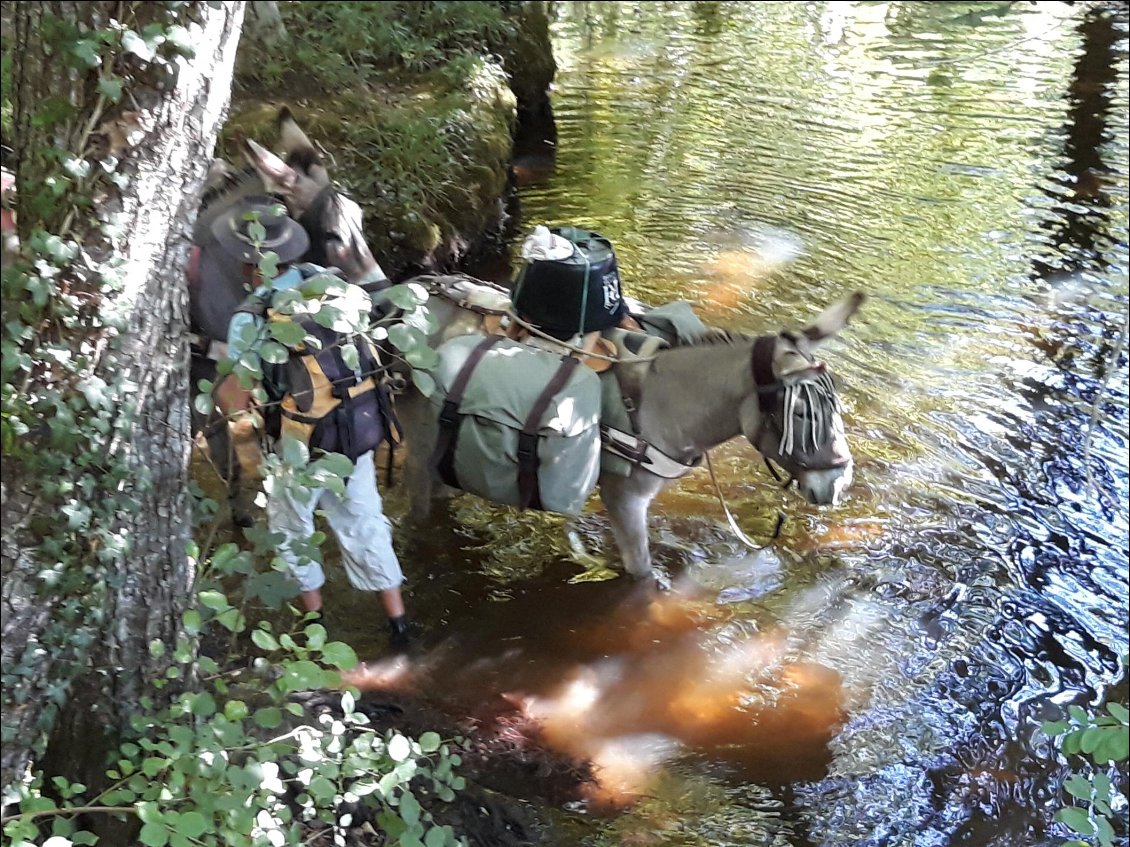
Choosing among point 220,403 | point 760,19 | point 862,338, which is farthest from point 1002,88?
point 220,403

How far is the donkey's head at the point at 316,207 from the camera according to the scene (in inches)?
169

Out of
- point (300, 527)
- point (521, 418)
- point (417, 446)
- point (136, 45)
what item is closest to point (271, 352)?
point (136, 45)

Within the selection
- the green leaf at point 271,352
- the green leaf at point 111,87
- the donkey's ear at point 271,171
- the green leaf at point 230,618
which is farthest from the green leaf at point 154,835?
the donkey's ear at point 271,171

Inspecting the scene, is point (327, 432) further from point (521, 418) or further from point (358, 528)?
point (521, 418)

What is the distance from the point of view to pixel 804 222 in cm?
936

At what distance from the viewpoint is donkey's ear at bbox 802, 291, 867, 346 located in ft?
12.6

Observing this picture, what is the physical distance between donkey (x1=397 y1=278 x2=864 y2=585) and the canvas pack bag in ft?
0.67

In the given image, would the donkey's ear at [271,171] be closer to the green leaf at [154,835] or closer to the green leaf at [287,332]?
the green leaf at [287,332]

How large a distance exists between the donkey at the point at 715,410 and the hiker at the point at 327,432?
60cm

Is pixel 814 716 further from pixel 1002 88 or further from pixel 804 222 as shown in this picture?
pixel 1002 88

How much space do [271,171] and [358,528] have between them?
1.66 m

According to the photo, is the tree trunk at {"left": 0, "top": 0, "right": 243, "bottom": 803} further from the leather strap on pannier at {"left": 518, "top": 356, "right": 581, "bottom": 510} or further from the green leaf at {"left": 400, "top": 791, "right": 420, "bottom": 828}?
the leather strap on pannier at {"left": 518, "top": 356, "right": 581, "bottom": 510}

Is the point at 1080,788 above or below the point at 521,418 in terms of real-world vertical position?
above

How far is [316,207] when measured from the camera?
4.31 m
